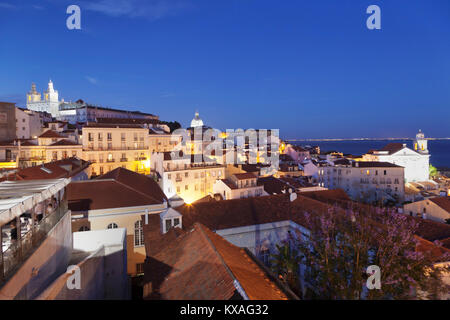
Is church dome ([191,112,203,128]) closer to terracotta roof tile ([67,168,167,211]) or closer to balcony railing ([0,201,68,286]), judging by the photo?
terracotta roof tile ([67,168,167,211])

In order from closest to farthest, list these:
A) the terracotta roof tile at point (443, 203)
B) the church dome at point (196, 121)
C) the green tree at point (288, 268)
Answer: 1. the green tree at point (288, 268)
2. the terracotta roof tile at point (443, 203)
3. the church dome at point (196, 121)

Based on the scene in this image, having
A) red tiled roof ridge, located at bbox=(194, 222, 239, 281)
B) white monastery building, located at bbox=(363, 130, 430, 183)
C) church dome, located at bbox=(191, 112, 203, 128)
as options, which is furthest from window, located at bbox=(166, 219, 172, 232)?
church dome, located at bbox=(191, 112, 203, 128)

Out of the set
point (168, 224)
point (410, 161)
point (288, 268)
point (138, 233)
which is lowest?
point (138, 233)

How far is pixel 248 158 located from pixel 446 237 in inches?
2422

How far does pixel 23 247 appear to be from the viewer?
619 centimetres

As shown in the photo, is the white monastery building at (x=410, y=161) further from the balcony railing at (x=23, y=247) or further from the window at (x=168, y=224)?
the balcony railing at (x=23, y=247)

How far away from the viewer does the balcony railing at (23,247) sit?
17.9 feet

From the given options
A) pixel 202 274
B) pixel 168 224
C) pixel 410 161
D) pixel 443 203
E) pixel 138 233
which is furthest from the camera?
pixel 410 161

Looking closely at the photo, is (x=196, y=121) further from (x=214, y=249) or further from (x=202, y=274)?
(x=202, y=274)

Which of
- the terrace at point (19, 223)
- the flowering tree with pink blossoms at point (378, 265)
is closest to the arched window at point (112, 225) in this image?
the terrace at point (19, 223)

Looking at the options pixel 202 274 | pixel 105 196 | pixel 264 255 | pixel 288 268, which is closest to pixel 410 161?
pixel 264 255

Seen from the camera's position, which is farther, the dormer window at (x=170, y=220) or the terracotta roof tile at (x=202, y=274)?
the dormer window at (x=170, y=220)

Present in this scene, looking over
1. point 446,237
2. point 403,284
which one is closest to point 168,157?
point 446,237

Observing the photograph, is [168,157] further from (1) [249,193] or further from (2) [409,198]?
(2) [409,198]
